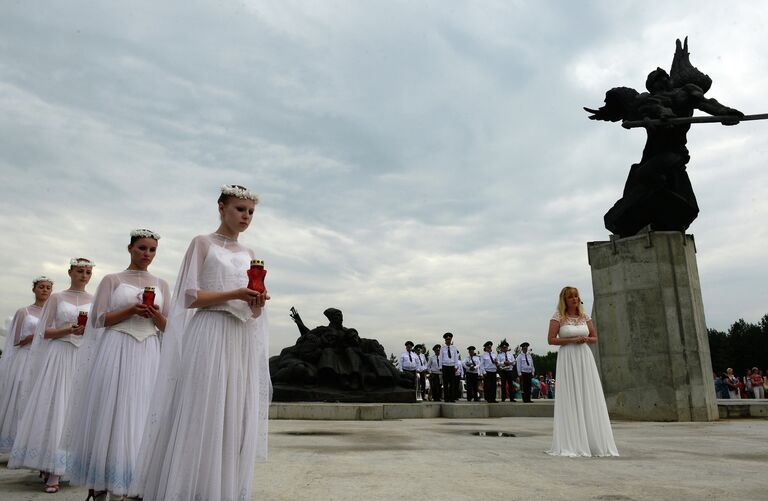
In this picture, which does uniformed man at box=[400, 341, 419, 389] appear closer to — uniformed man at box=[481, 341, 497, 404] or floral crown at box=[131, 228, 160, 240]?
uniformed man at box=[481, 341, 497, 404]

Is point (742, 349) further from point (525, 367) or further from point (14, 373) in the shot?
point (14, 373)

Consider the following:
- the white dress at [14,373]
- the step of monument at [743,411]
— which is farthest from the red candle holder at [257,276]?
the step of monument at [743,411]

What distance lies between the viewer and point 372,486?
4012mm

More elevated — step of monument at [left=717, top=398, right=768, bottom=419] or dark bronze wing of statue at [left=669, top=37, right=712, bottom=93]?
dark bronze wing of statue at [left=669, top=37, right=712, bottom=93]

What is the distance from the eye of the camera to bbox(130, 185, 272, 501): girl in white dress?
9.75 feet

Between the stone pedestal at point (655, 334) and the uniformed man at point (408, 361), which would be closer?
the stone pedestal at point (655, 334)

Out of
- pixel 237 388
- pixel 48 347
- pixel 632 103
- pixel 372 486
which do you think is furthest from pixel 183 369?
pixel 632 103

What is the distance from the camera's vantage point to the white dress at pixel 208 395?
9.73ft

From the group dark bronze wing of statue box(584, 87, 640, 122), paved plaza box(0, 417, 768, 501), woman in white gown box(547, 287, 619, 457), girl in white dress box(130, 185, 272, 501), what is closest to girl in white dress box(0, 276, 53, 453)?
paved plaza box(0, 417, 768, 501)

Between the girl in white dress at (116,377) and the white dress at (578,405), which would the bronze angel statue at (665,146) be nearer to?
the white dress at (578,405)

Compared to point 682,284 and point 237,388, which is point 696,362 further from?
point 237,388

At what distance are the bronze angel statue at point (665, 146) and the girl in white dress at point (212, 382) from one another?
11.3 meters

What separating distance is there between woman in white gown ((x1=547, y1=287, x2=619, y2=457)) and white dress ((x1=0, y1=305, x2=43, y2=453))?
5823mm

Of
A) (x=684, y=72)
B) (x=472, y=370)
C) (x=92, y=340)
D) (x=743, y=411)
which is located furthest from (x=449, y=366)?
(x=92, y=340)
